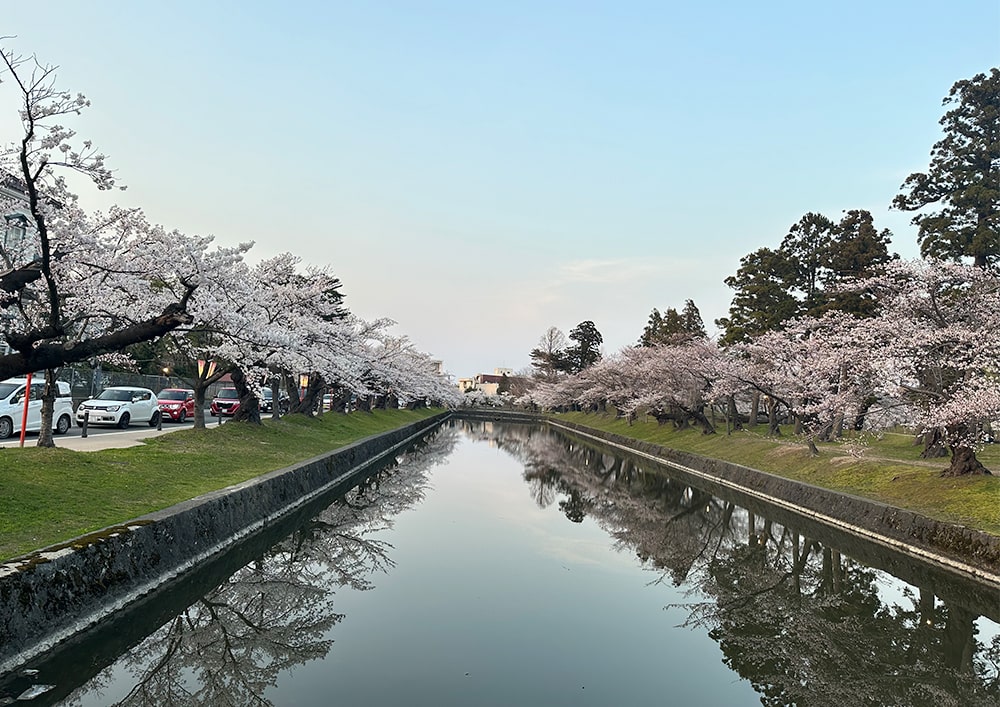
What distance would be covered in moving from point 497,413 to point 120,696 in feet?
295

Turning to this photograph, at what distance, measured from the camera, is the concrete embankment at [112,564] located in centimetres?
657

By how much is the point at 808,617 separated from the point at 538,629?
438 cm

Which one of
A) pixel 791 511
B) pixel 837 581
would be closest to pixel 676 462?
pixel 791 511

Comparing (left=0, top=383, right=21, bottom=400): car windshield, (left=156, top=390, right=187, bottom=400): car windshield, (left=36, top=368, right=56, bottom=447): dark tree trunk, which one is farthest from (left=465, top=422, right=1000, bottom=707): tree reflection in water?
(left=156, top=390, right=187, bottom=400): car windshield

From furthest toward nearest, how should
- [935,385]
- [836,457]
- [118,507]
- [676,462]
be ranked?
[676,462] → [836,457] → [935,385] → [118,507]

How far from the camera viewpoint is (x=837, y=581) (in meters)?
12.2

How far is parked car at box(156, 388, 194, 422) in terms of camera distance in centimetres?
3058

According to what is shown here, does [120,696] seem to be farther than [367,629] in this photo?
No

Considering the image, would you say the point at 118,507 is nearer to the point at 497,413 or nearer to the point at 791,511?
the point at 791,511

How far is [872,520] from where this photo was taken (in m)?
15.9

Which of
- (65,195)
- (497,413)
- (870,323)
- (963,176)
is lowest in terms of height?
(497,413)

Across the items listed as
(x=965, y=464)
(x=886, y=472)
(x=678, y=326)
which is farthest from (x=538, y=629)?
(x=678, y=326)

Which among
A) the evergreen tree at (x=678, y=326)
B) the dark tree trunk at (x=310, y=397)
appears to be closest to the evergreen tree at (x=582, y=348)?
the evergreen tree at (x=678, y=326)

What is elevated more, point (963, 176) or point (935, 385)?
point (963, 176)
